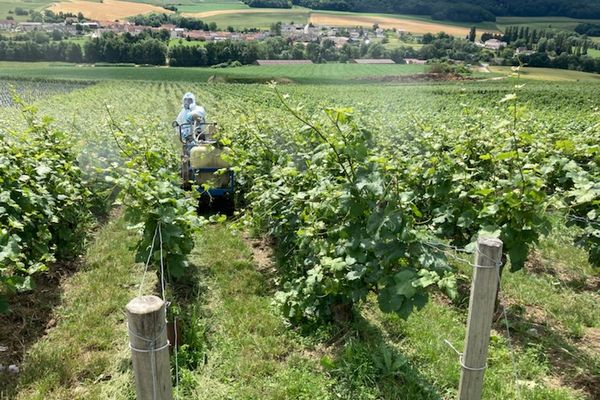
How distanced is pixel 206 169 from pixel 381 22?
21932mm

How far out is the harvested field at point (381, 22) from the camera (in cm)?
2552

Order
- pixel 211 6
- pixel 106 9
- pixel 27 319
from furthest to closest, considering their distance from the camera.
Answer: pixel 211 6
pixel 106 9
pixel 27 319

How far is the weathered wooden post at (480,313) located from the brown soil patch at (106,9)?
1026 inches

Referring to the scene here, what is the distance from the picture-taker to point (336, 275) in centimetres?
363

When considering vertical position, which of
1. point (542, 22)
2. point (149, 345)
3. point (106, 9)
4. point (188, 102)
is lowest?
point (149, 345)

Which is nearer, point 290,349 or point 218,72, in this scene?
point 290,349

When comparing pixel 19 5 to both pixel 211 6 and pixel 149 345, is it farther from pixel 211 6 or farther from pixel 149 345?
pixel 149 345

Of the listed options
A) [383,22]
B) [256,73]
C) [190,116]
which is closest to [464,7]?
[383,22]

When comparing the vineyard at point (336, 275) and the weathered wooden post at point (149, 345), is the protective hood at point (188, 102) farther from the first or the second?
the weathered wooden post at point (149, 345)

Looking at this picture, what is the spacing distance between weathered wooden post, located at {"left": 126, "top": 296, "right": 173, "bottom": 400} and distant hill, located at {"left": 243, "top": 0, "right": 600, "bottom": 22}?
25.9 m

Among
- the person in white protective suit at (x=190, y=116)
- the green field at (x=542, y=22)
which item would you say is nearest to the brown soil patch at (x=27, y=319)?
the person in white protective suit at (x=190, y=116)

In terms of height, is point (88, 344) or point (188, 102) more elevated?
point (188, 102)

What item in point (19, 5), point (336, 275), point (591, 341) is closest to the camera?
point (336, 275)

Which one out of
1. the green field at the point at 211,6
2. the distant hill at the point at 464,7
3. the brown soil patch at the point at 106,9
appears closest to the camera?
the brown soil patch at the point at 106,9
